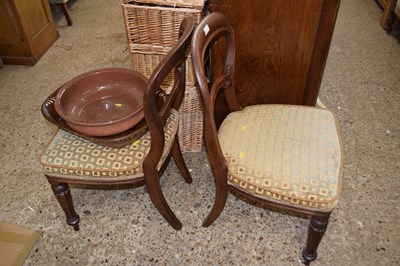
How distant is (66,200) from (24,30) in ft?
5.17

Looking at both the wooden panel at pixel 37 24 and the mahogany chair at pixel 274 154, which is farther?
the wooden panel at pixel 37 24

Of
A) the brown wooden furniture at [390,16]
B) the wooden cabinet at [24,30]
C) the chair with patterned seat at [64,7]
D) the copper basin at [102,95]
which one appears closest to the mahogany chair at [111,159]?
the copper basin at [102,95]

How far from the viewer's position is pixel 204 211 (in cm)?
163

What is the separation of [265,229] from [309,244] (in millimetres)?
253

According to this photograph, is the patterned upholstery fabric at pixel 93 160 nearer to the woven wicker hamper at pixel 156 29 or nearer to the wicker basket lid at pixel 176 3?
the woven wicker hamper at pixel 156 29

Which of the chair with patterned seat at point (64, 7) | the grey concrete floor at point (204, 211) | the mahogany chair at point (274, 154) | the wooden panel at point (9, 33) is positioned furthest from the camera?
the chair with patterned seat at point (64, 7)

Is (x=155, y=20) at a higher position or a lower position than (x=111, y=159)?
higher

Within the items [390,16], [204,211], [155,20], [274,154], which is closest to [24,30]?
[155,20]

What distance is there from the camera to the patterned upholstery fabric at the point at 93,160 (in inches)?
49.7

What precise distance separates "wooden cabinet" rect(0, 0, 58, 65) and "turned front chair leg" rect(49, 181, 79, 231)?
1.56 metres

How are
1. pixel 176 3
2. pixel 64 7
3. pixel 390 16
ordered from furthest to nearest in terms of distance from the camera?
pixel 64 7, pixel 390 16, pixel 176 3

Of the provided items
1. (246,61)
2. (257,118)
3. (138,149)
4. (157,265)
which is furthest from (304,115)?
(157,265)

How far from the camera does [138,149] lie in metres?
1.30

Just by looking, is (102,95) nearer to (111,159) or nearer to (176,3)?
(111,159)
